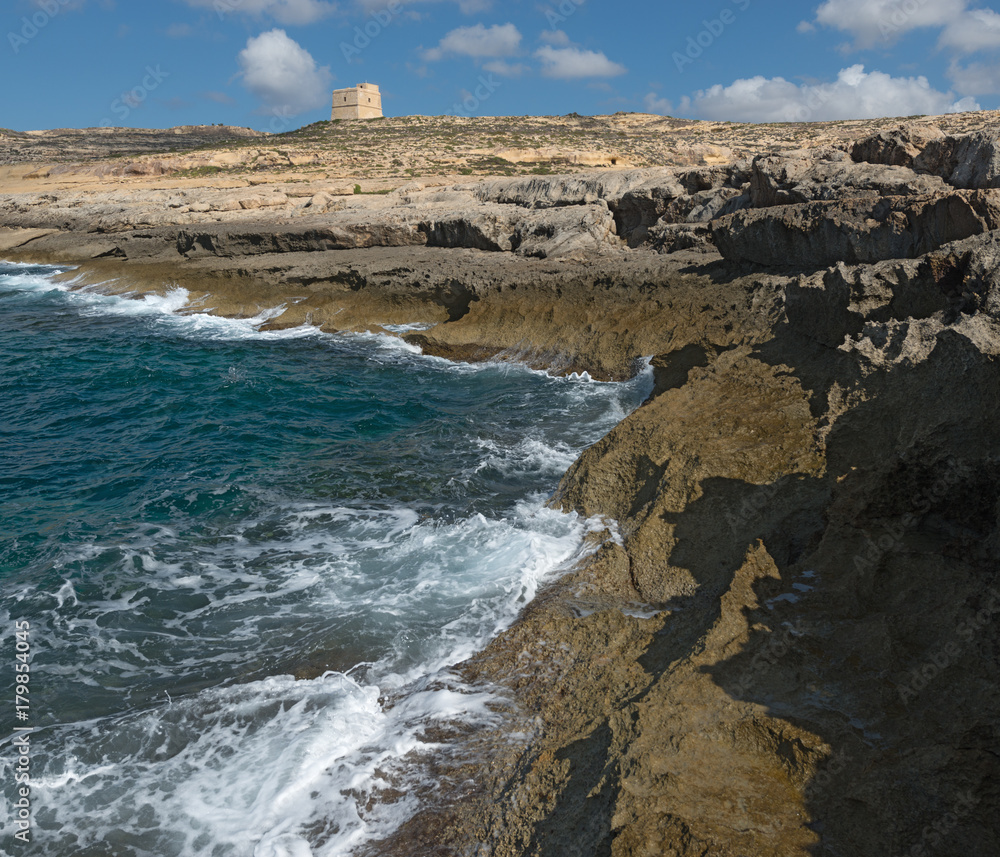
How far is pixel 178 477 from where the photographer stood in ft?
33.0

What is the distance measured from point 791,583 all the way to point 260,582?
5.41m

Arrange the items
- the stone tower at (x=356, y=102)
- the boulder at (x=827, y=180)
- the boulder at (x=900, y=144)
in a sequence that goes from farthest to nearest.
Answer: the stone tower at (x=356, y=102) → the boulder at (x=900, y=144) → the boulder at (x=827, y=180)

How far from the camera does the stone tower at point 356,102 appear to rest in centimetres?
6756

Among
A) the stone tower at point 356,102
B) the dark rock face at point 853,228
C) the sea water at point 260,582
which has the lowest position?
the sea water at point 260,582

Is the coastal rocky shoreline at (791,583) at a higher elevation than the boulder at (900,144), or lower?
lower

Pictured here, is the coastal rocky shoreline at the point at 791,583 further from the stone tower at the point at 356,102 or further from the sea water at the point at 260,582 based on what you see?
the stone tower at the point at 356,102

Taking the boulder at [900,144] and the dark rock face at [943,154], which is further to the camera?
the boulder at [900,144]

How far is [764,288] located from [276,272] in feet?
Result: 53.2

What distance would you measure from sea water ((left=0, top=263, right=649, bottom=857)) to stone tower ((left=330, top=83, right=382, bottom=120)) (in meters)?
61.3

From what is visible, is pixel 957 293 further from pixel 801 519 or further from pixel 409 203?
pixel 409 203

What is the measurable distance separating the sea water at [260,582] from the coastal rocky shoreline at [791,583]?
2.17 feet
